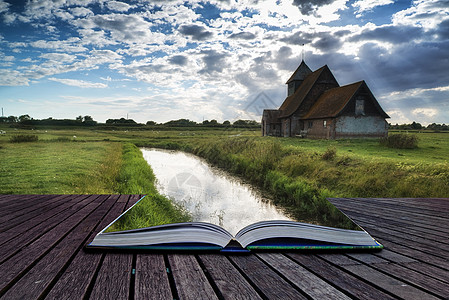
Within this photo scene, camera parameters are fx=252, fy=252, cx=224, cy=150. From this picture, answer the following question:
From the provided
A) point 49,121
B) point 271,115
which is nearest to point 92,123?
point 49,121

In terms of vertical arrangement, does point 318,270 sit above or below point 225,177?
above

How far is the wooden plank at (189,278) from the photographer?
1.35 metres

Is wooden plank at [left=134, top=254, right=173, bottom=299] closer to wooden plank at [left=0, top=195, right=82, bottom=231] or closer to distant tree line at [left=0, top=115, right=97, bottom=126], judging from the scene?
wooden plank at [left=0, top=195, right=82, bottom=231]

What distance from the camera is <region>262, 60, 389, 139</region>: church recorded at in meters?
20.9

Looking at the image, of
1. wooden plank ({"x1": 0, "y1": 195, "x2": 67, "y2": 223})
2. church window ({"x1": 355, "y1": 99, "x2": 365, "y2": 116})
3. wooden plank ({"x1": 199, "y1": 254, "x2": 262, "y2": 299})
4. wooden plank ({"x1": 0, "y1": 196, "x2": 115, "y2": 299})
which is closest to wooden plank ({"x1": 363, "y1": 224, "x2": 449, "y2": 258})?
wooden plank ({"x1": 199, "y1": 254, "x2": 262, "y2": 299})

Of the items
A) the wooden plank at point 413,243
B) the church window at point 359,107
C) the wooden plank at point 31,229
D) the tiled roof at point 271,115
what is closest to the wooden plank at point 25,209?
the wooden plank at point 31,229

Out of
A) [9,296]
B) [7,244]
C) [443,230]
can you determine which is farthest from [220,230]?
[443,230]

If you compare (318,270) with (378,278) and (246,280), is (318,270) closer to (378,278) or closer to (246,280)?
(378,278)

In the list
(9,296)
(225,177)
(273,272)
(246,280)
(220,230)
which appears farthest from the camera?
(225,177)

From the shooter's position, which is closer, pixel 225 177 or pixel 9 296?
pixel 9 296

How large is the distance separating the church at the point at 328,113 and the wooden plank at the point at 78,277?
21344mm

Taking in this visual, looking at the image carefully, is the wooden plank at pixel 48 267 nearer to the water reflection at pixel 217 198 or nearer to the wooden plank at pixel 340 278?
the wooden plank at pixel 340 278

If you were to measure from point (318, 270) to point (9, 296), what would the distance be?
1.81 metres

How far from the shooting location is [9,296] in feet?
4.45
